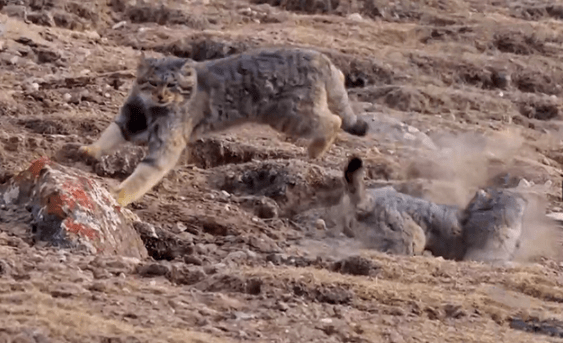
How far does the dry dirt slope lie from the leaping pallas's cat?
0.82 ft

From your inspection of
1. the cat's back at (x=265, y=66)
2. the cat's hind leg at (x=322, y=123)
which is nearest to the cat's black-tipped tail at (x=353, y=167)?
the cat's hind leg at (x=322, y=123)

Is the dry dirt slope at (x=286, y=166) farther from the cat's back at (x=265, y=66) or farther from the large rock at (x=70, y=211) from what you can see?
the cat's back at (x=265, y=66)

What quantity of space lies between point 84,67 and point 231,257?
453 centimetres

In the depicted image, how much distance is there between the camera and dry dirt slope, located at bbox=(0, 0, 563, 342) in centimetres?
413

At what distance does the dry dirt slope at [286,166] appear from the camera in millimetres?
4133

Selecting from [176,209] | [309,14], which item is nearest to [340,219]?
[176,209]

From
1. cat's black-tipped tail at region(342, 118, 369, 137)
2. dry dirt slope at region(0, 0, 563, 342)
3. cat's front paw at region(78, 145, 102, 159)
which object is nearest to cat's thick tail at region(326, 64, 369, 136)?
cat's black-tipped tail at region(342, 118, 369, 137)

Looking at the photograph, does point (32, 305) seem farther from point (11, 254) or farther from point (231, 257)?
point (231, 257)

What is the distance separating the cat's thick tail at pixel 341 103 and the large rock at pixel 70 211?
2.20 m

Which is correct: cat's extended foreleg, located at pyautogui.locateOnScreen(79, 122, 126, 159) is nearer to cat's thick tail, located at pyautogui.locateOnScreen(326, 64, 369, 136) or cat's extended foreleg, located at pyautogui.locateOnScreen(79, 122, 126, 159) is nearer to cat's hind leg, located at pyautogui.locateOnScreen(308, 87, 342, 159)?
cat's hind leg, located at pyautogui.locateOnScreen(308, 87, 342, 159)

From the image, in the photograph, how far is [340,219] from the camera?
6.64 m

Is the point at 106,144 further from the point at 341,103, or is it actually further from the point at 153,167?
the point at 341,103

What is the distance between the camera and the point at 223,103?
706 centimetres

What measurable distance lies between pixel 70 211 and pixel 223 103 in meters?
2.14
